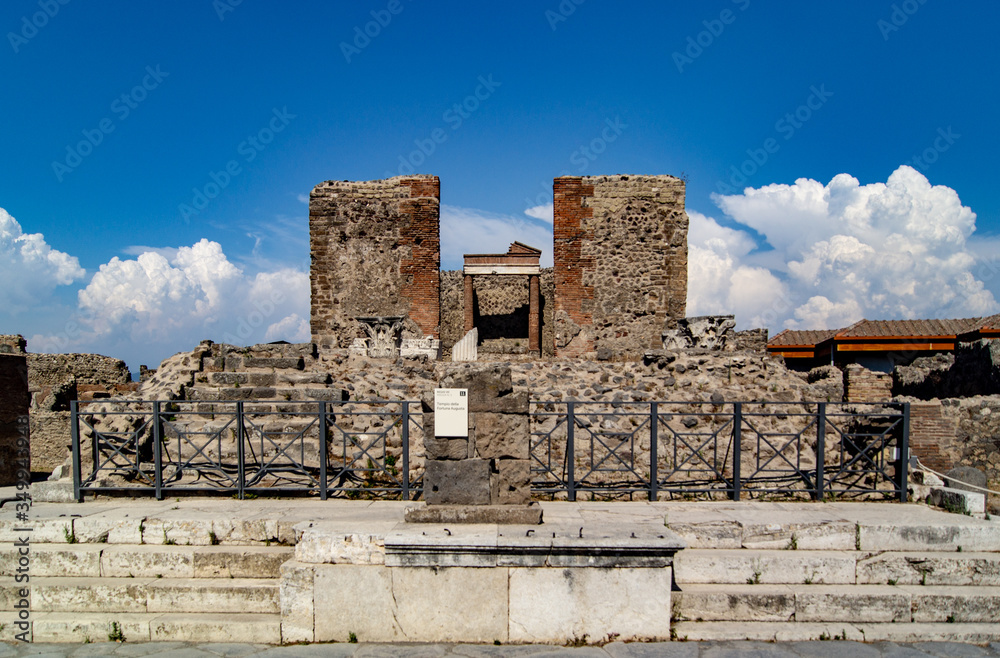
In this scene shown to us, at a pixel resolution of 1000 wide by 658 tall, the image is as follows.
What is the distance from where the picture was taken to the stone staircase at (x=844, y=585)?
4246 millimetres

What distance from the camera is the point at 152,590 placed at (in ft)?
14.7

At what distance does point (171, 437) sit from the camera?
24.0 ft

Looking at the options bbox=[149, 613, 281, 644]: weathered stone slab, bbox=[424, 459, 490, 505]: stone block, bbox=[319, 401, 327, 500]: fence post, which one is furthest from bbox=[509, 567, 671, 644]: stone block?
bbox=[319, 401, 327, 500]: fence post

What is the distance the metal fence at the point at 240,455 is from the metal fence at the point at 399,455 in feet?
0.06

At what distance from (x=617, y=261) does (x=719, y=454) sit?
8034 mm

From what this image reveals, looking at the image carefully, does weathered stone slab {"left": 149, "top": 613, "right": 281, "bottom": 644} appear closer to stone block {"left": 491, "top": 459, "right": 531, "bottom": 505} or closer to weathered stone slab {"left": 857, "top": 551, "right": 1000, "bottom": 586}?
stone block {"left": 491, "top": 459, "right": 531, "bottom": 505}

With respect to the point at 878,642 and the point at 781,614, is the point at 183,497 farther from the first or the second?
the point at 878,642

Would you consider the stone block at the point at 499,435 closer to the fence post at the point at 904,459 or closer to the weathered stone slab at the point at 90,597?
the weathered stone slab at the point at 90,597

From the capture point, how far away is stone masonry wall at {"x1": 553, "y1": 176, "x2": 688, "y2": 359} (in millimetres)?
14883

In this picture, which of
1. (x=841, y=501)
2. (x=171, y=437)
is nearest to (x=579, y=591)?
(x=841, y=501)

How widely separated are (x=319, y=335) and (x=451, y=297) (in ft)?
23.8

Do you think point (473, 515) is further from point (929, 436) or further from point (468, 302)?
point (468, 302)

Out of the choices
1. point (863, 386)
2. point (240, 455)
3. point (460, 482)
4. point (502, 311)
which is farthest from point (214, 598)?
point (502, 311)

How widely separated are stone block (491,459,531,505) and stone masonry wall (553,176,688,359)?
10194mm
